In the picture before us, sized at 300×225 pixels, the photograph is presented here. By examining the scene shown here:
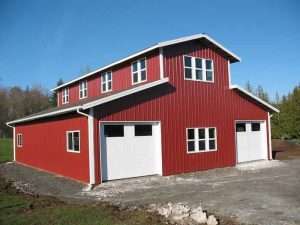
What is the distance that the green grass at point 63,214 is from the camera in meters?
7.70

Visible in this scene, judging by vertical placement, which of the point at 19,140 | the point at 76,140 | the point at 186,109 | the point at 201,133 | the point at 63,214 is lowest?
the point at 63,214

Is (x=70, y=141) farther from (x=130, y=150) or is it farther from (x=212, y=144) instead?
(x=212, y=144)

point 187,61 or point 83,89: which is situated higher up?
point 187,61

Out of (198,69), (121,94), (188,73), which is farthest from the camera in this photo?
(198,69)

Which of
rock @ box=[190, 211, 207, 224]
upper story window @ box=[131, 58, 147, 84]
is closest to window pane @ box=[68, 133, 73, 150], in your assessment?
upper story window @ box=[131, 58, 147, 84]

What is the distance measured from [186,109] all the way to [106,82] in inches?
251

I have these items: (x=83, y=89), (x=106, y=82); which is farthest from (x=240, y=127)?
(x=83, y=89)

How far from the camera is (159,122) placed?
15430 millimetres

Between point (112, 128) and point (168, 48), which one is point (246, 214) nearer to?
point (112, 128)

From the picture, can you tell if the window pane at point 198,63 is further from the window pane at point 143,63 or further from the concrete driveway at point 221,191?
the concrete driveway at point 221,191

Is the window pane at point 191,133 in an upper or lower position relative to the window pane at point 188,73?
lower

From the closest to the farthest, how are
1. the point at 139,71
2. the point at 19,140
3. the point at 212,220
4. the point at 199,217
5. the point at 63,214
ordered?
the point at 212,220 → the point at 199,217 → the point at 63,214 → the point at 139,71 → the point at 19,140

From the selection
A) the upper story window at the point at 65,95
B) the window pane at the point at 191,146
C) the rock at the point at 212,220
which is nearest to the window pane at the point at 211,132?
the window pane at the point at 191,146

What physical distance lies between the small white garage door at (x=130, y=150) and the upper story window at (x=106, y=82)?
19.5ft
